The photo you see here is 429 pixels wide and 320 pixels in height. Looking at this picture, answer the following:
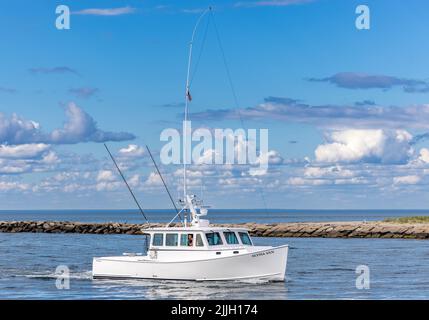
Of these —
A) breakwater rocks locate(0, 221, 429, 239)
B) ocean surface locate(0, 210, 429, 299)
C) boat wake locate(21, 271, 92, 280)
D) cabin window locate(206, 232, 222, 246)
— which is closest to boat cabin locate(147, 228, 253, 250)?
cabin window locate(206, 232, 222, 246)

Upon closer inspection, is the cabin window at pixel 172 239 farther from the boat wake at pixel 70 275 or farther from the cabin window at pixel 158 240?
the boat wake at pixel 70 275

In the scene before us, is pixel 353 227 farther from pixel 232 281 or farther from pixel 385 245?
pixel 232 281

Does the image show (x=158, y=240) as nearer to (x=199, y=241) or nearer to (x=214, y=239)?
(x=199, y=241)

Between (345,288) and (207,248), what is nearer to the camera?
(207,248)

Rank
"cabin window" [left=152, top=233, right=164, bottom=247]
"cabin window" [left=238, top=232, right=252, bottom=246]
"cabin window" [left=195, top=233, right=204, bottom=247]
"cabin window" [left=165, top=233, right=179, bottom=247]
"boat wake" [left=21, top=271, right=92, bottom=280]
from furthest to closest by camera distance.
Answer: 1. "boat wake" [left=21, top=271, right=92, bottom=280]
2. "cabin window" [left=238, top=232, right=252, bottom=246]
3. "cabin window" [left=152, top=233, right=164, bottom=247]
4. "cabin window" [left=165, top=233, right=179, bottom=247]
5. "cabin window" [left=195, top=233, right=204, bottom=247]

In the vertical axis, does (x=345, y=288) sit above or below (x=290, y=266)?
below

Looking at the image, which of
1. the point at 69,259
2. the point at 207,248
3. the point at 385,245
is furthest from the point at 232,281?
the point at 385,245

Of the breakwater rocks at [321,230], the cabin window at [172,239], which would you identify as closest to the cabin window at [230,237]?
the cabin window at [172,239]

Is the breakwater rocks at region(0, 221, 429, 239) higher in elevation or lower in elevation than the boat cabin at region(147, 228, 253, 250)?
higher

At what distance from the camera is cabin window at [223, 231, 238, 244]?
4110 centimetres

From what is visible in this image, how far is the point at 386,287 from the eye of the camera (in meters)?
43.5

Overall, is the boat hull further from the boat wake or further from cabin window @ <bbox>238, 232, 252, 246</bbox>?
the boat wake
